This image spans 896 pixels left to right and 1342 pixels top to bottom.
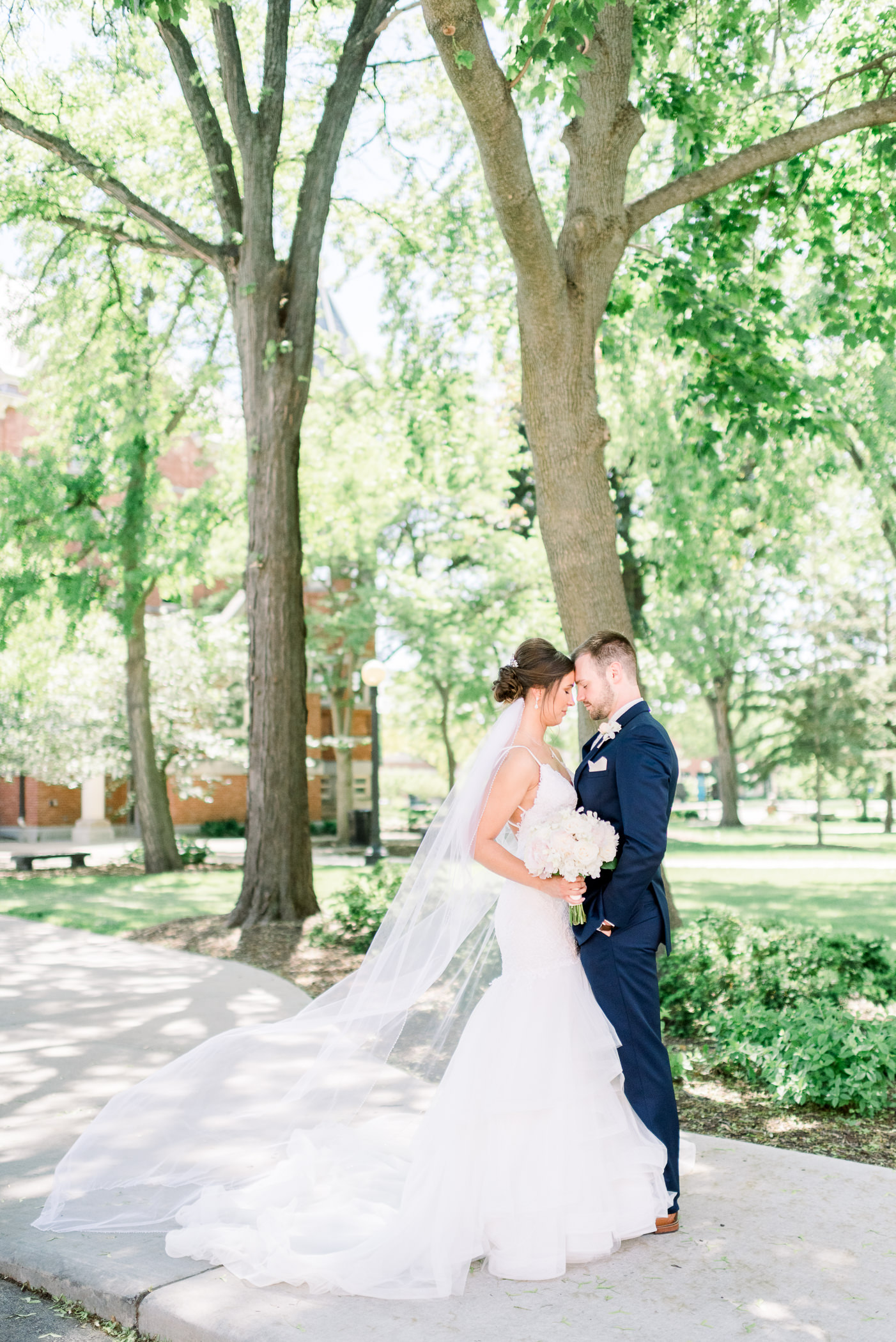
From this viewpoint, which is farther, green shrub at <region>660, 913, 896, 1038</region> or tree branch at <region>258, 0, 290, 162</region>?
tree branch at <region>258, 0, 290, 162</region>

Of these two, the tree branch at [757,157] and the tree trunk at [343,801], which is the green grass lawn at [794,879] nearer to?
the tree branch at [757,157]

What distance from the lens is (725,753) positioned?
42688 millimetres

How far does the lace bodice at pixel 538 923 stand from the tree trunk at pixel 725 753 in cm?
3848

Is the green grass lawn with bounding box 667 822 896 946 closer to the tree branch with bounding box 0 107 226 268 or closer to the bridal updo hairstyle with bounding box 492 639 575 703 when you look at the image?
the bridal updo hairstyle with bounding box 492 639 575 703

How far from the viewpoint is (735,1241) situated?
4195 millimetres

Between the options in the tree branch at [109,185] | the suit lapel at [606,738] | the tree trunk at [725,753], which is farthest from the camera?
the tree trunk at [725,753]

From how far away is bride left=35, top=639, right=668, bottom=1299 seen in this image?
4039mm

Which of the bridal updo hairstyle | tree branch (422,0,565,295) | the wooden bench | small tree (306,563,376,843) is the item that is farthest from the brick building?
the bridal updo hairstyle

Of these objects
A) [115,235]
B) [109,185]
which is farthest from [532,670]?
[115,235]

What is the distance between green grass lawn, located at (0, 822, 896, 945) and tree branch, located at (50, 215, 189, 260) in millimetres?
8384

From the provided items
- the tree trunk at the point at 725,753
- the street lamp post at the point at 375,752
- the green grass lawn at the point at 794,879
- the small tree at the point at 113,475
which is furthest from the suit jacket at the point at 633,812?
the tree trunk at the point at 725,753

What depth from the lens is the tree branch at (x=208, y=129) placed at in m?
12.5

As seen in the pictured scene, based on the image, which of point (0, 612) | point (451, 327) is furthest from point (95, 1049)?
point (0, 612)

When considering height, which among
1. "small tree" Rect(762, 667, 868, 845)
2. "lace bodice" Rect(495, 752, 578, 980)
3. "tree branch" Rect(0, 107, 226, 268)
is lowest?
"lace bodice" Rect(495, 752, 578, 980)
